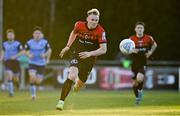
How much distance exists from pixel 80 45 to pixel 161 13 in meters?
20.9

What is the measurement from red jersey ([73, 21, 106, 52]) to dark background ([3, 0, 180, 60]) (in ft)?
64.6

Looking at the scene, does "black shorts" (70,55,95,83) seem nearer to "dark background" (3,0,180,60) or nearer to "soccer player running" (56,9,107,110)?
"soccer player running" (56,9,107,110)

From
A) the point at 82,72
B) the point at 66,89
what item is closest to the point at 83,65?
the point at 82,72

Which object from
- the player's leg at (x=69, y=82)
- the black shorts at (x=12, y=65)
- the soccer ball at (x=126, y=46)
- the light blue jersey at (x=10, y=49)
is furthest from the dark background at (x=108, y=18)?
the player's leg at (x=69, y=82)

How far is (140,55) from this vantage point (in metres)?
22.7

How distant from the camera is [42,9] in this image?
125 feet

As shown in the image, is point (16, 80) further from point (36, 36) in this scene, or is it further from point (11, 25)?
point (11, 25)

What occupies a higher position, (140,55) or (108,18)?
(108,18)

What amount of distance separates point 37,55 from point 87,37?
7.57 metres

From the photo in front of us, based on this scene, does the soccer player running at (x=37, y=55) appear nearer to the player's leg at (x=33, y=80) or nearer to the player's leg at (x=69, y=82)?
the player's leg at (x=33, y=80)

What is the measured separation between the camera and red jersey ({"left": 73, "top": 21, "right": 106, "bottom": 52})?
701 inches

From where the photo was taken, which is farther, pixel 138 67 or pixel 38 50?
pixel 38 50

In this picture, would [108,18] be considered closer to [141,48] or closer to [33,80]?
[33,80]

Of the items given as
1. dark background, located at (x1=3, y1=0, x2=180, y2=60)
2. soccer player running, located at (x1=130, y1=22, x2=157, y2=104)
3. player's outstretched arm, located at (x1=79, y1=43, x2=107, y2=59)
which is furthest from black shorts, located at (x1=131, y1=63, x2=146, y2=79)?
dark background, located at (x1=3, y1=0, x2=180, y2=60)
